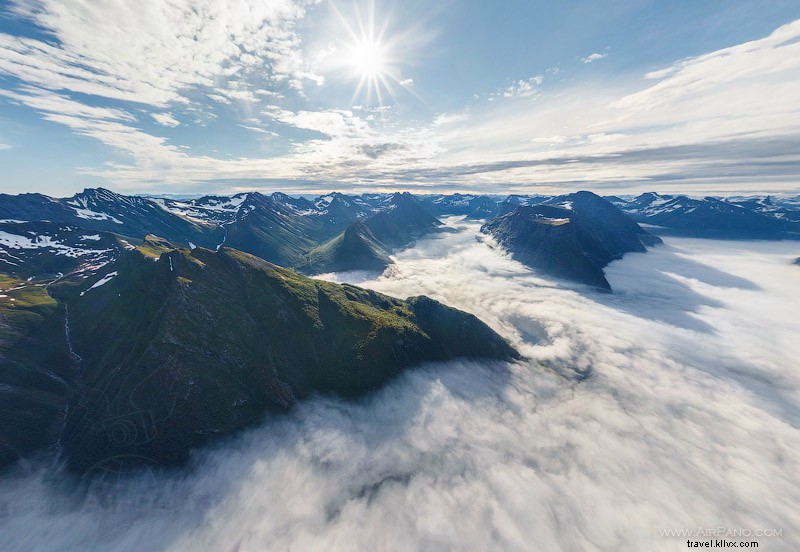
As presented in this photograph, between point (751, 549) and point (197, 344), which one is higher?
point (197, 344)

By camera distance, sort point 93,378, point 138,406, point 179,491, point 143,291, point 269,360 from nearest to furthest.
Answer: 1. point 179,491
2. point 138,406
3. point 93,378
4. point 269,360
5. point 143,291

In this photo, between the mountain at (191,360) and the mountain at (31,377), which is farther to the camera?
the mountain at (191,360)

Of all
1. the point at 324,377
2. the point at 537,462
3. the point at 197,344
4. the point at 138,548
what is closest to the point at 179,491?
the point at 138,548

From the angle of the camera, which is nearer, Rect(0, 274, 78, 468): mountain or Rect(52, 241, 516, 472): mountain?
Rect(0, 274, 78, 468): mountain

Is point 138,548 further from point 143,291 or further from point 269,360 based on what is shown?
point 143,291

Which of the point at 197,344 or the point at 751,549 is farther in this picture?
the point at 197,344

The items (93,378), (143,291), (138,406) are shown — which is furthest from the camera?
(143,291)

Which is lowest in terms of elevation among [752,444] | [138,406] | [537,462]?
[752,444]

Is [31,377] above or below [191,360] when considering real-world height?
below
